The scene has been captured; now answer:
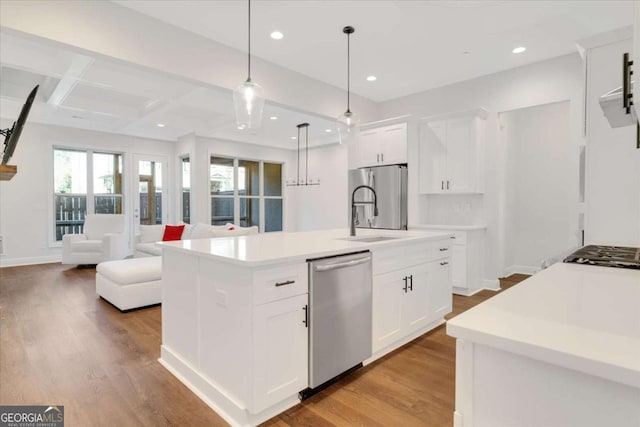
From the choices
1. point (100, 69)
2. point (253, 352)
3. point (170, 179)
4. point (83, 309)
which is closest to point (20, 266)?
point (170, 179)

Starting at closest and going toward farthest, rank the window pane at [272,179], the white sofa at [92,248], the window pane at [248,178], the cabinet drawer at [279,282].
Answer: the cabinet drawer at [279,282], the white sofa at [92,248], the window pane at [248,178], the window pane at [272,179]

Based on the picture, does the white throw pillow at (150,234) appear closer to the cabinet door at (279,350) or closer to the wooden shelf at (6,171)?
the wooden shelf at (6,171)

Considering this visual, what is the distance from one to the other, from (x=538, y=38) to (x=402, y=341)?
354 centimetres

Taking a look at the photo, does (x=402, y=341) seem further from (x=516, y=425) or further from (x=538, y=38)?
(x=538, y=38)

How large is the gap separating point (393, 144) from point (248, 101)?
296 centimetres

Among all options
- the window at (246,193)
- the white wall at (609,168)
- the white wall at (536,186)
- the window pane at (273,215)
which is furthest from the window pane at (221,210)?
the white wall at (609,168)

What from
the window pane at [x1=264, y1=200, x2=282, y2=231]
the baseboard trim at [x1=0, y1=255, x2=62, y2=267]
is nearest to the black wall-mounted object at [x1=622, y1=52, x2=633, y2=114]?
the window pane at [x1=264, y1=200, x2=282, y2=231]

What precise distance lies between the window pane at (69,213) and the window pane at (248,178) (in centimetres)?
354

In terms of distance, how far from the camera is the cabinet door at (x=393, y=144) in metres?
4.93

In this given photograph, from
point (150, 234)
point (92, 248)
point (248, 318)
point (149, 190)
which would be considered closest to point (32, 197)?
point (92, 248)

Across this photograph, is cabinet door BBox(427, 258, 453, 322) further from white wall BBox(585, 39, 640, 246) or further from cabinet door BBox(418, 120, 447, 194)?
cabinet door BBox(418, 120, 447, 194)

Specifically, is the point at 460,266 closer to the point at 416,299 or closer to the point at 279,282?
the point at 416,299

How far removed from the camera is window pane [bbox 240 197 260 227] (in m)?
8.79

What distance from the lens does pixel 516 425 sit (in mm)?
696
